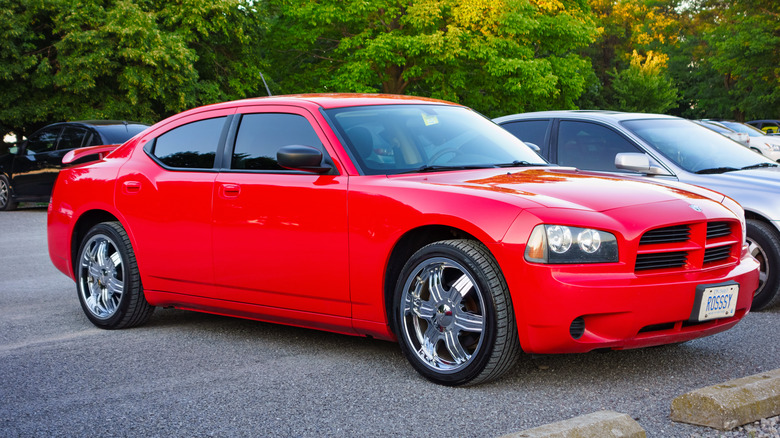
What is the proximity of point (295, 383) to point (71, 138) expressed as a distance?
522 inches

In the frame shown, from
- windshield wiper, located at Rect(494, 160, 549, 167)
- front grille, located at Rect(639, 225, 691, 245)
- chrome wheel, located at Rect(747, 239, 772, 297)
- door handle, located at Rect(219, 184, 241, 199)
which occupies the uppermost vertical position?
windshield wiper, located at Rect(494, 160, 549, 167)

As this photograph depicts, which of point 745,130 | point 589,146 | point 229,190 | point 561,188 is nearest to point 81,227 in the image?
point 229,190

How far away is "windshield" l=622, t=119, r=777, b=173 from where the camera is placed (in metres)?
7.38

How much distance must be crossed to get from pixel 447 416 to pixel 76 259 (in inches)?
150

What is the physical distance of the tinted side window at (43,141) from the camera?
17103mm

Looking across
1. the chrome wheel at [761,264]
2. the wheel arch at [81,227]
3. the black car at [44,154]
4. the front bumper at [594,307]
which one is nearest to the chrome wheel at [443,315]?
the front bumper at [594,307]

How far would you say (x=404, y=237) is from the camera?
4.68 m

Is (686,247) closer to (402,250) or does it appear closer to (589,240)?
(589,240)

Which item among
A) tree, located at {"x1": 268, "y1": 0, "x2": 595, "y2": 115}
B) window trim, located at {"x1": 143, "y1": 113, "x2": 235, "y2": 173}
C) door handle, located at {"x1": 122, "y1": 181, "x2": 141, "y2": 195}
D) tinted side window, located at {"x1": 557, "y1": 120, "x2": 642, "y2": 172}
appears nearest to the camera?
window trim, located at {"x1": 143, "y1": 113, "x2": 235, "y2": 173}

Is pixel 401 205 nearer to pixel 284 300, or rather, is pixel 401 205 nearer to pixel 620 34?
pixel 284 300

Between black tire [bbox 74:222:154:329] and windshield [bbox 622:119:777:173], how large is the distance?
446 cm

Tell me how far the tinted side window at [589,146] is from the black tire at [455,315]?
3741 mm

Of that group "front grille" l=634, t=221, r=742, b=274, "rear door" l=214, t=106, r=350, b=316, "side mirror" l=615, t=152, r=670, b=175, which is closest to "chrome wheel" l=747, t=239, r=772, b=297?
"side mirror" l=615, t=152, r=670, b=175

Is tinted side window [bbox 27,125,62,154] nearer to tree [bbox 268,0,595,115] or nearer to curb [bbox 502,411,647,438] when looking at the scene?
tree [bbox 268,0,595,115]
